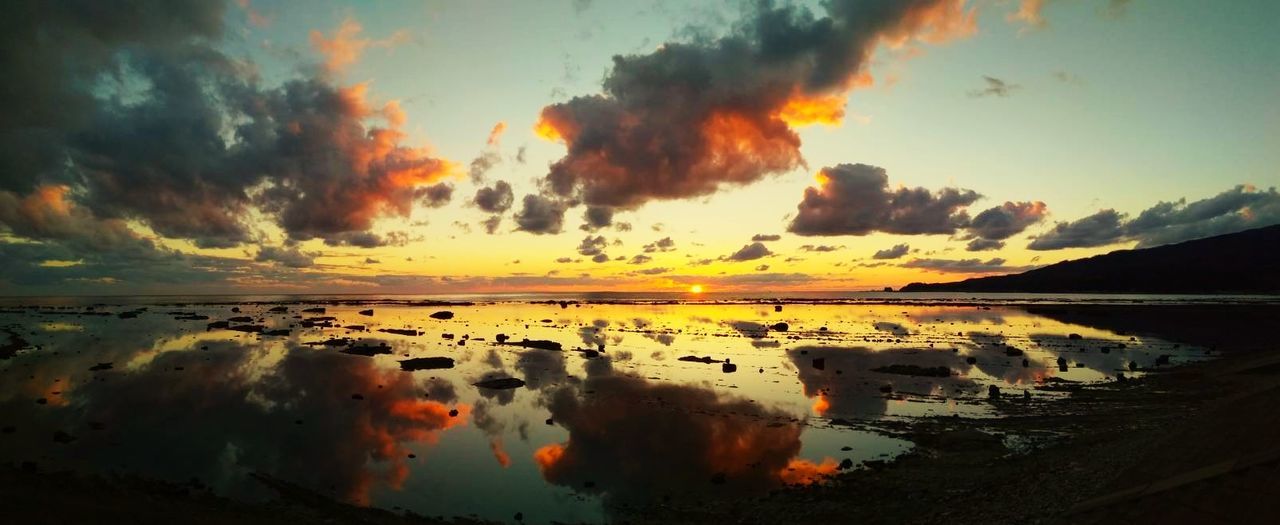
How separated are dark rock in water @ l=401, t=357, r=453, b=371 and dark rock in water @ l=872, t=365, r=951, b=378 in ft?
110

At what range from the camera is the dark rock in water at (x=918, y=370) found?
3934cm

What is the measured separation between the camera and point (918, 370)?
133 feet

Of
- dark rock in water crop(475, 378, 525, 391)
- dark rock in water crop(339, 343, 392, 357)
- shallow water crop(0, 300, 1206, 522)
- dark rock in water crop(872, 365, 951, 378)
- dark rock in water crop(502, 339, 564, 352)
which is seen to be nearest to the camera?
shallow water crop(0, 300, 1206, 522)

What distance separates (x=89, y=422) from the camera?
87.8ft

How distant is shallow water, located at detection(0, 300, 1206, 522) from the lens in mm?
19797

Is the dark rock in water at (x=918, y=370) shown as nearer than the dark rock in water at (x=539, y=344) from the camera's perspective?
Yes

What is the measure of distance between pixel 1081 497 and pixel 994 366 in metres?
31.5

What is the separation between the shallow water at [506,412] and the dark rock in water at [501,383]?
0.73 m

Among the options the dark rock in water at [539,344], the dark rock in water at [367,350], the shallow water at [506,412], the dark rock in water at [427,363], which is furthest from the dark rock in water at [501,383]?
the dark rock in water at [367,350]

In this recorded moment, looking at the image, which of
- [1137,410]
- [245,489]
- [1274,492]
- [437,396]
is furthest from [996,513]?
[437,396]

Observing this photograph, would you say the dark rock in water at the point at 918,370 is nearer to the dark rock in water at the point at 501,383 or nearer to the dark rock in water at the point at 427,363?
the dark rock in water at the point at 501,383

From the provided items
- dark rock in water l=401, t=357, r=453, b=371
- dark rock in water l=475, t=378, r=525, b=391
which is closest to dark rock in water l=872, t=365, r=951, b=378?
dark rock in water l=475, t=378, r=525, b=391

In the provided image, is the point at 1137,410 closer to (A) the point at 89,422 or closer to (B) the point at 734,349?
(B) the point at 734,349

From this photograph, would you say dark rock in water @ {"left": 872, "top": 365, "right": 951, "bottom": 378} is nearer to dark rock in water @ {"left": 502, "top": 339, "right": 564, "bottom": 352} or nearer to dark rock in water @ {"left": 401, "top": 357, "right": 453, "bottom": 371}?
dark rock in water @ {"left": 502, "top": 339, "right": 564, "bottom": 352}
